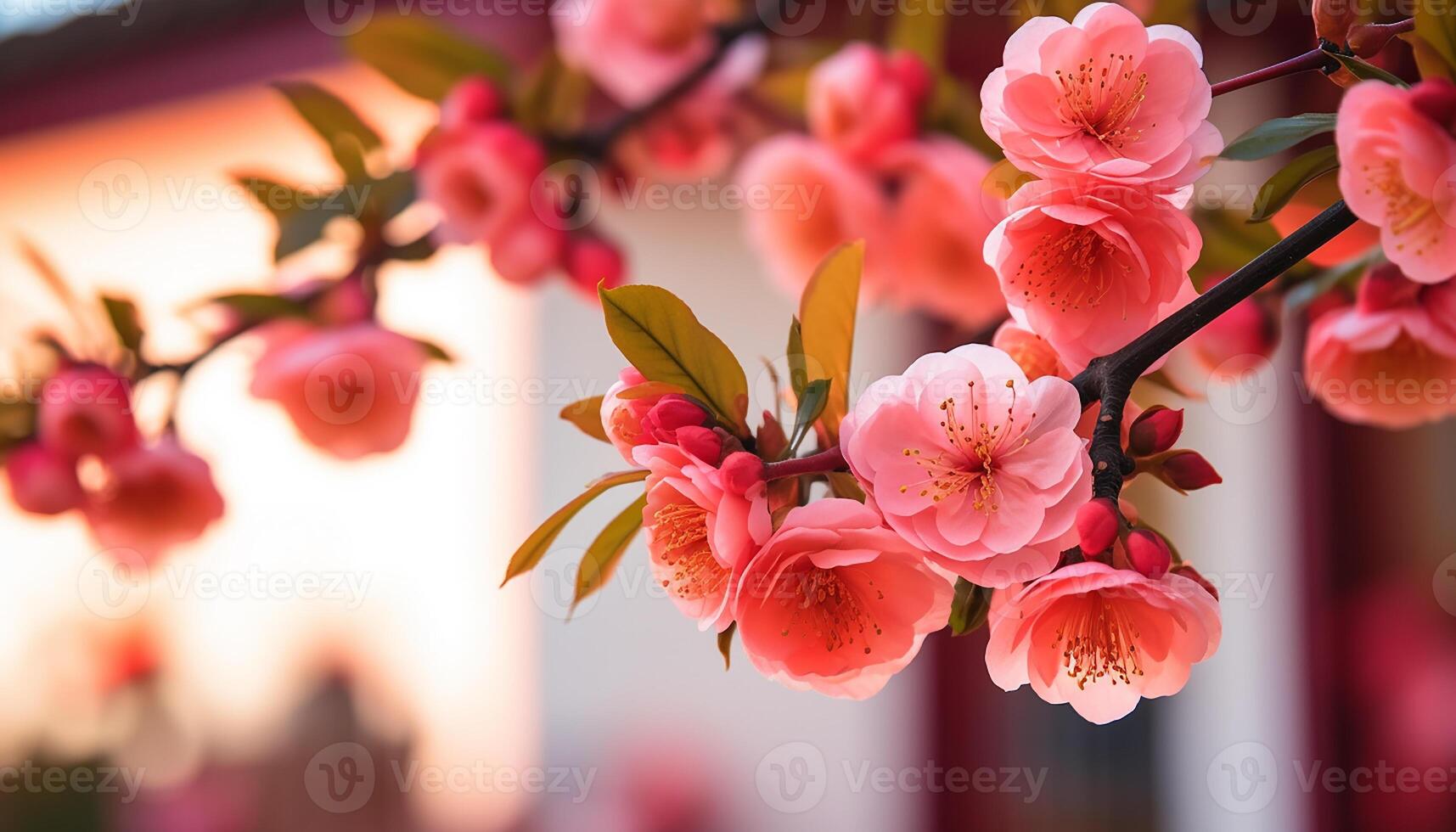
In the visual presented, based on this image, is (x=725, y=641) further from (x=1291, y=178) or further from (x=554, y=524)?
(x=1291, y=178)

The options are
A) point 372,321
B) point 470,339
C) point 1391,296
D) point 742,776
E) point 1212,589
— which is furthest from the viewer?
point 470,339

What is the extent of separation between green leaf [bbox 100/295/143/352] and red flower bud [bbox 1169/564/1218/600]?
502 millimetres

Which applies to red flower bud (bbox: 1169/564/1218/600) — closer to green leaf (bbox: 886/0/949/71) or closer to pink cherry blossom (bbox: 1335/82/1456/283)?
pink cherry blossom (bbox: 1335/82/1456/283)

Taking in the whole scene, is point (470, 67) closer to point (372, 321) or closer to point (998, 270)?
point (372, 321)

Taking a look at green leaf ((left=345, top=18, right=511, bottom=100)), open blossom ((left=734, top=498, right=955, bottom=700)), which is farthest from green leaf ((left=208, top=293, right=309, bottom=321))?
open blossom ((left=734, top=498, right=955, bottom=700))

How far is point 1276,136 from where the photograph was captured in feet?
1.06

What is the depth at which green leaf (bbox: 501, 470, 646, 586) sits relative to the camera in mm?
305

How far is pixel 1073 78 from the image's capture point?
11.5 inches

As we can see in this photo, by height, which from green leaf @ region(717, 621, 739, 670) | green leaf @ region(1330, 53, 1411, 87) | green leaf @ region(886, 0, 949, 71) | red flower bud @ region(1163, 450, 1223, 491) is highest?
green leaf @ region(886, 0, 949, 71)

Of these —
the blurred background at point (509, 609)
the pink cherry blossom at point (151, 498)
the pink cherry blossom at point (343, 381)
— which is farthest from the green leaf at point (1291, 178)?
the blurred background at point (509, 609)

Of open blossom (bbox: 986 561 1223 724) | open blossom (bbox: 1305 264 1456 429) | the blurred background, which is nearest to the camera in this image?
open blossom (bbox: 986 561 1223 724)

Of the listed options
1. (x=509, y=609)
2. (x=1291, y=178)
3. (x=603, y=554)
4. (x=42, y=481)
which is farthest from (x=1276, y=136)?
(x=509, y=609)

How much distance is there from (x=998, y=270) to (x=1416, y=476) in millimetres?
1521

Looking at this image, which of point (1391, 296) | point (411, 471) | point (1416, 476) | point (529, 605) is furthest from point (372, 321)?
point (411, 471)
